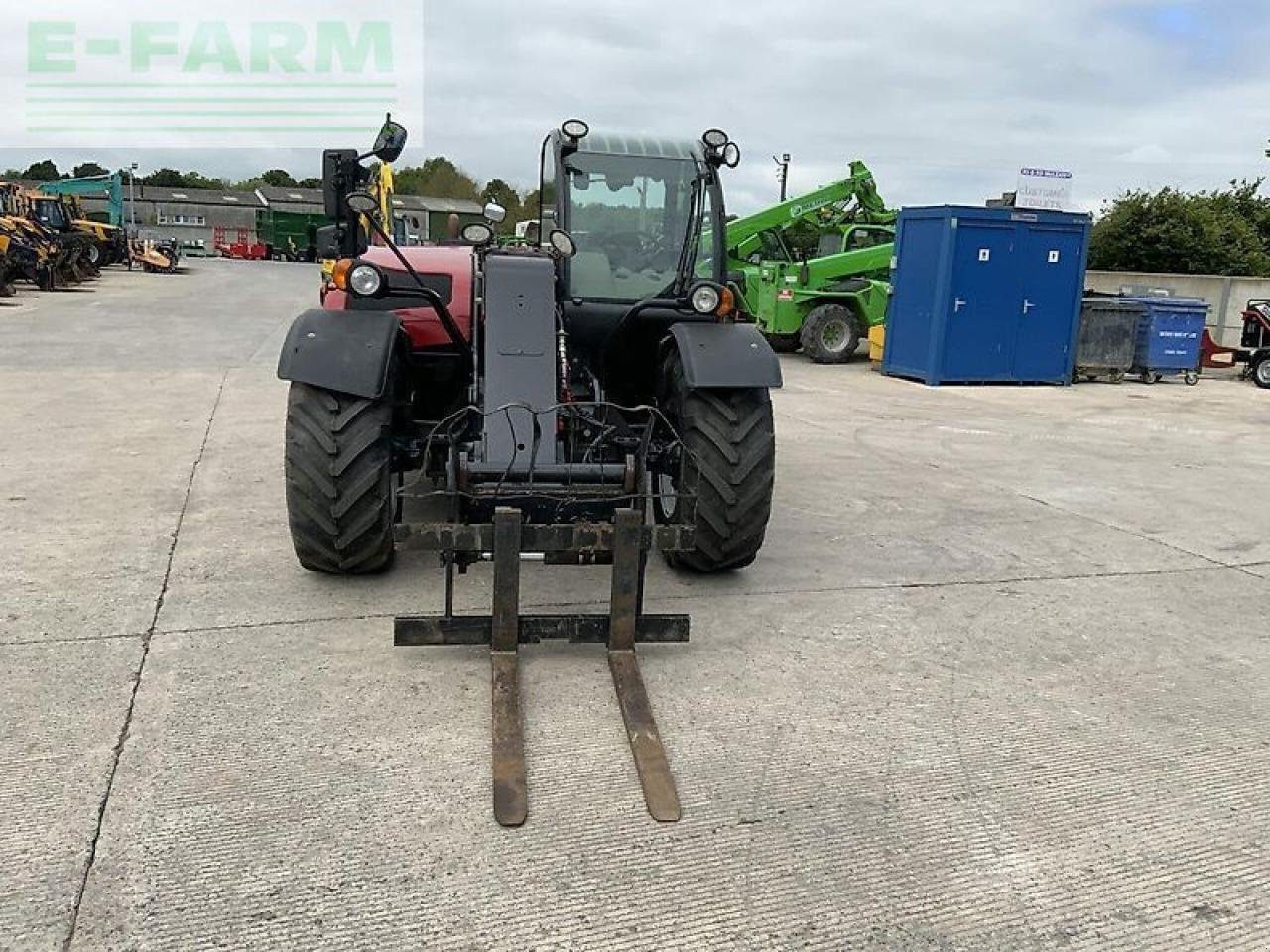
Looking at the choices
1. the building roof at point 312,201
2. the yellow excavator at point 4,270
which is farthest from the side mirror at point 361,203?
the building roof at point 312,201

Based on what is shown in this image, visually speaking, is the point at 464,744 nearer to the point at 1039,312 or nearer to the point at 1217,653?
the point at 1217,653

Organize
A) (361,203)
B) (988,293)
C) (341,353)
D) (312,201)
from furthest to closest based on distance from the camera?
(312,201) → (988,293) → (341,353) → (361,203)

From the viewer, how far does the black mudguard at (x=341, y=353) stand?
4.18m

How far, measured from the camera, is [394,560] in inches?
189

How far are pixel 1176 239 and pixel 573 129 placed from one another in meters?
24.6


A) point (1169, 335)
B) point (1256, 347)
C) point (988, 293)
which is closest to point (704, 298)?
point (988, 293)

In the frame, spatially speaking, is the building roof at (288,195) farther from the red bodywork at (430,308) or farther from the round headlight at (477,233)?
the round headlight at (477,233)

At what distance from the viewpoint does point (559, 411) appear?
436 cm

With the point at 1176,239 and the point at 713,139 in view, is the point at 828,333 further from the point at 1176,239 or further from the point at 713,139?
the point at 1176,239

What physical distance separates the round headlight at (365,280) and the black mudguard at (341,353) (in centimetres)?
19

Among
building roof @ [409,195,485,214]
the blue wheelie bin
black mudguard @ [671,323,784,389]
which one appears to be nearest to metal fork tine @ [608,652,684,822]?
black mudguard @ [671,323,784,389]

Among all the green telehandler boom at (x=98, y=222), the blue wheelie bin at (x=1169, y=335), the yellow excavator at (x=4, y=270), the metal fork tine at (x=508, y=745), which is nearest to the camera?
the metal fork tine at (x=508, y=745)

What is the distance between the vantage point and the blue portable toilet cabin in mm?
13547

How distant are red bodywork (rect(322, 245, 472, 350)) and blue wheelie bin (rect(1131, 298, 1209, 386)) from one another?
11994 millimetres
